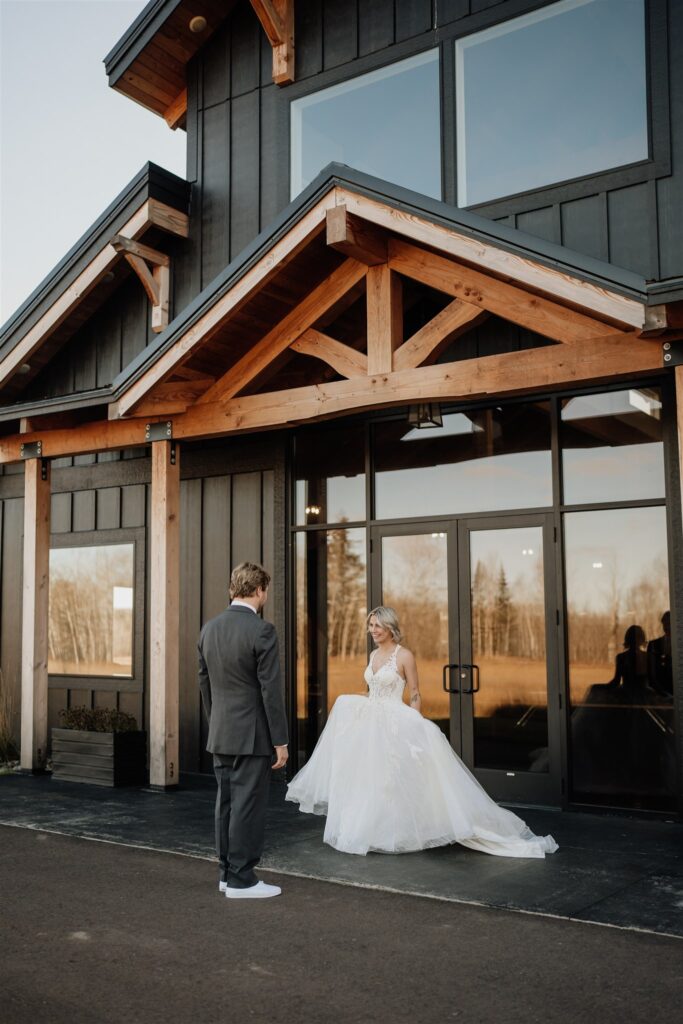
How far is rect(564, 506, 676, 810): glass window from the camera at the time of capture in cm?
766

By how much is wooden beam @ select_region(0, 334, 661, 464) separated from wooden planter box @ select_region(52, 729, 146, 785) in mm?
2922

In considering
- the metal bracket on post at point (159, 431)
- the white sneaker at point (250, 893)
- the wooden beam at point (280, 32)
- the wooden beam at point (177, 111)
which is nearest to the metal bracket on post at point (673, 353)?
the white sneaker at point (250, 893)

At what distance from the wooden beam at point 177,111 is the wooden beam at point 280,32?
70.2 inches

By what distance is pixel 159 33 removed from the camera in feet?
34.8

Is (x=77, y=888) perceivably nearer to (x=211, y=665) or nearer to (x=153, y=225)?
(x=211, y=665)

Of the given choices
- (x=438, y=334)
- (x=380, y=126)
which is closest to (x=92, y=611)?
(x=438, y=334)

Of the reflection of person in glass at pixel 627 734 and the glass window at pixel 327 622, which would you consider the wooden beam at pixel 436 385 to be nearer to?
the glass window at pixel 327 622

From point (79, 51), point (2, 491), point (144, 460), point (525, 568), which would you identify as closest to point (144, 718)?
point (144, 460)

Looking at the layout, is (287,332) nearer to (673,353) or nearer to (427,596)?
(427,596)

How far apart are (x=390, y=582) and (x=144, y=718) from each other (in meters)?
3.47

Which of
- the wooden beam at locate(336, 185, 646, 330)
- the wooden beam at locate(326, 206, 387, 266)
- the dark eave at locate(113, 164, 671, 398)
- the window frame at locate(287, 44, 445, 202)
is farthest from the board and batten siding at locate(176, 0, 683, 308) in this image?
the wooden beam at locate(336, 185, 646, 330)

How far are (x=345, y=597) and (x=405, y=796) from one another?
3.10 meters

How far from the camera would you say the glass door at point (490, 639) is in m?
8.18

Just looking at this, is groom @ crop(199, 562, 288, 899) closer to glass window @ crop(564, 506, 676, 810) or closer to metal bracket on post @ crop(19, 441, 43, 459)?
glass window @ crop(564, 506, 676, 810)
